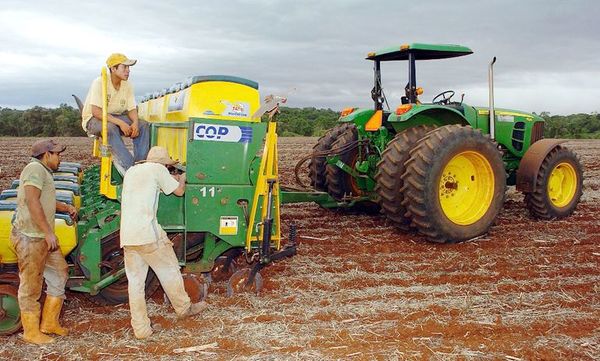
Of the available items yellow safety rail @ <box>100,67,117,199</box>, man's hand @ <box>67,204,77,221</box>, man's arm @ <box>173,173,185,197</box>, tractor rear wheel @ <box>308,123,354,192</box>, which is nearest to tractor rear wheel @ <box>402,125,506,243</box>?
tractor rear wheel @ <box>308,123,354,192</box>

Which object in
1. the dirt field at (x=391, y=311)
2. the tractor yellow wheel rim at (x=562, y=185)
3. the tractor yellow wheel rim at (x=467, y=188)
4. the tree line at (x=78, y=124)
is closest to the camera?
the dirt field at (x=391, y=311)

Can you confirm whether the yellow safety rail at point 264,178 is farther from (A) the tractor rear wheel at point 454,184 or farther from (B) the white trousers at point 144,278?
(A) the tractor rear wheel at point 454,184

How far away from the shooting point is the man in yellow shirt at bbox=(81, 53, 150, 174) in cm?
562

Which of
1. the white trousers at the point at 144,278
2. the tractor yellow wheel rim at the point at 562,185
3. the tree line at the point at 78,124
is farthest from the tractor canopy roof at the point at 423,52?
the tree line at the point at 78,124

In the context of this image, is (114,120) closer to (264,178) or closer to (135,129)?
(135,129)

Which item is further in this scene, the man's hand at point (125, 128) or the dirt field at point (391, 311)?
the man's hand at point (125, 128)

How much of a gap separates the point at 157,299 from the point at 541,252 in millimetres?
4231

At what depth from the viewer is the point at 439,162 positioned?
23.2ft

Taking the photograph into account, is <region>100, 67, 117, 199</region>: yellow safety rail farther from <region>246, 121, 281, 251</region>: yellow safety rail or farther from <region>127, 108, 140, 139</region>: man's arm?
<region>246, 121, 281, 251</region>: yellow safety rail

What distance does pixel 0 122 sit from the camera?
109 ft

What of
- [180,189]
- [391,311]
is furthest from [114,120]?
[391,311]

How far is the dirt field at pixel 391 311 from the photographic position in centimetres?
445

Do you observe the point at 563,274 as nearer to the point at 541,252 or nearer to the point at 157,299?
the point at 541,252

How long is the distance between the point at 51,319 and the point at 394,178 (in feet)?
12.8
